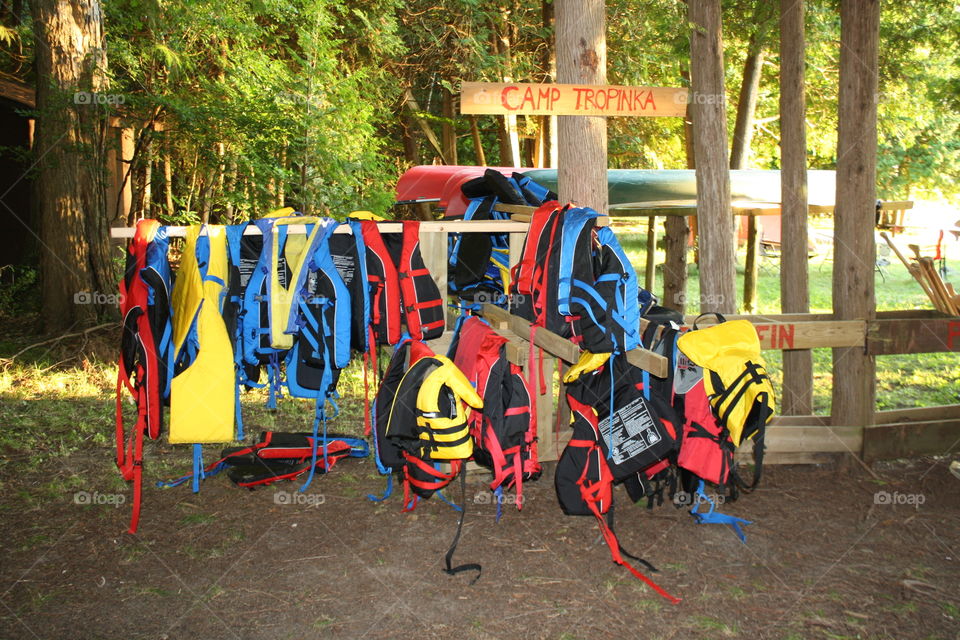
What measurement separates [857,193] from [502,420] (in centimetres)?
314

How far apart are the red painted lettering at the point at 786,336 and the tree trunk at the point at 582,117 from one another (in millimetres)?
1375

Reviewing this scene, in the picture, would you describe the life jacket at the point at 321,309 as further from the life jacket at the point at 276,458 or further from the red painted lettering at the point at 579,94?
the red painted lettering at the point at 579,94

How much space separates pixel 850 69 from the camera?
5.45 metres

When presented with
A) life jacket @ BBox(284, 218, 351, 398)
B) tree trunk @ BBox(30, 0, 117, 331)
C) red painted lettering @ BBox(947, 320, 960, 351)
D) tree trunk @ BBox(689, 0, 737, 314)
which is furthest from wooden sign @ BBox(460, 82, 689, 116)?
tree trunk @ BBox(30, 0, 117, 331)

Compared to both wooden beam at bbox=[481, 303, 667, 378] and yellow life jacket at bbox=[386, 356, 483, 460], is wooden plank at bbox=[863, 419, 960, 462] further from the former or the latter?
yellow life jacket at bbox=[386, 356, 483, 460]

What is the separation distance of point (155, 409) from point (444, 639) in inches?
85.2

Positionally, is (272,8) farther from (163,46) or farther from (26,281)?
(26,281)

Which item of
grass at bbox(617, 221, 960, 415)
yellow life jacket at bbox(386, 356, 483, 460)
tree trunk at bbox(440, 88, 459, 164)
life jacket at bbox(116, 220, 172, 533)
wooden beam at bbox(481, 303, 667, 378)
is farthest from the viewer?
tree trunk at bbox(440, 88, 459, 164)

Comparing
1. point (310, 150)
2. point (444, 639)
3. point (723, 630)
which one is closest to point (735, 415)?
point (723, 630)

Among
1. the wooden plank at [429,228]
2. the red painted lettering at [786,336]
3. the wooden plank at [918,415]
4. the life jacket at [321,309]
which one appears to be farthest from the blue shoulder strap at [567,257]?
the wooden plank at [918,415]

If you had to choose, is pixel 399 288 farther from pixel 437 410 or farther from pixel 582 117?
pixel 582 117

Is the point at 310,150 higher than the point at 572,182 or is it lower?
higher

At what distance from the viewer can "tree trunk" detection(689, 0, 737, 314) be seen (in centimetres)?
611

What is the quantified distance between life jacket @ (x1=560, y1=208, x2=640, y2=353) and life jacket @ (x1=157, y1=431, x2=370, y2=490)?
6.69 feet
